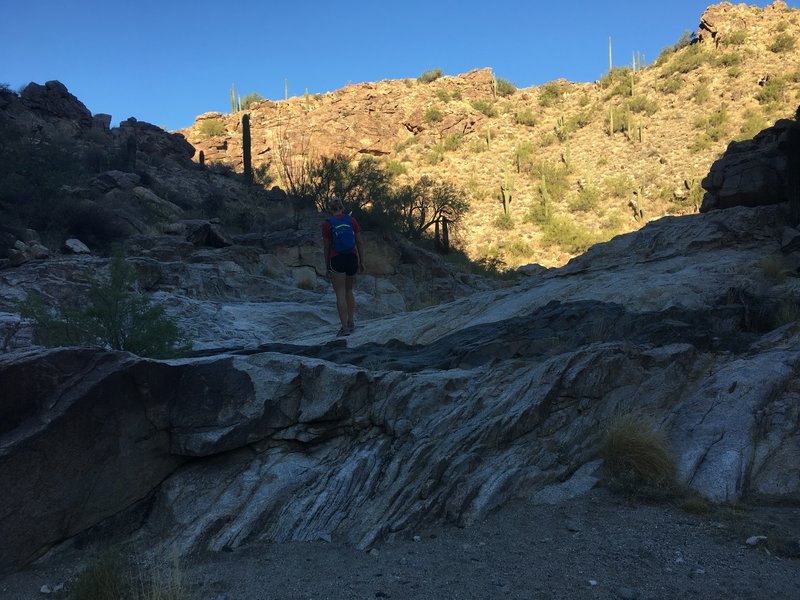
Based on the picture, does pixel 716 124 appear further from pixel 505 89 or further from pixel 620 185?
pixel 505 89

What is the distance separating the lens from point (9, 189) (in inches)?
567

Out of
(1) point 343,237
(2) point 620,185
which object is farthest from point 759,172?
(2) point 620,185

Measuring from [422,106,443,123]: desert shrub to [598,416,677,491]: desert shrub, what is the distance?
40225mm

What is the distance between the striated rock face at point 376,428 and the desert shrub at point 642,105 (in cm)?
3373

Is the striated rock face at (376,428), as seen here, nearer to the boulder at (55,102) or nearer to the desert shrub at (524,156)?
the boulder at (55,102)

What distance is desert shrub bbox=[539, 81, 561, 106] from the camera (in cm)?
4288

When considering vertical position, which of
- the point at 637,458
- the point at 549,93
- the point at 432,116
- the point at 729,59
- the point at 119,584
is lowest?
the point at 119,584

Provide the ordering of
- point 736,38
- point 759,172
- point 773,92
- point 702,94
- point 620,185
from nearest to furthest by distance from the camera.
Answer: point 759,172 < point 773,92 < point 620,185 < point 702,94 < point 736,38

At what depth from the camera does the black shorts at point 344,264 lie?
8.52m

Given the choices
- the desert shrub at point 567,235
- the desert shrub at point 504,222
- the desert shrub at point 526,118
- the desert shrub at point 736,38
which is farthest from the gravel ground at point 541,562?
the desert shrub at point 736,38

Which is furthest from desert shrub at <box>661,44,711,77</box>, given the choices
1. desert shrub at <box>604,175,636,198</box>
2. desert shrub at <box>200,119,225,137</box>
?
desert shrub at <box>200,119,225,137</box>

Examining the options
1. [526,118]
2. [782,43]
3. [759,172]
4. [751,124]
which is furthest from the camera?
[526,118]

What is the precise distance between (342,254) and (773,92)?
32.5m

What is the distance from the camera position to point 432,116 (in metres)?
42.8
